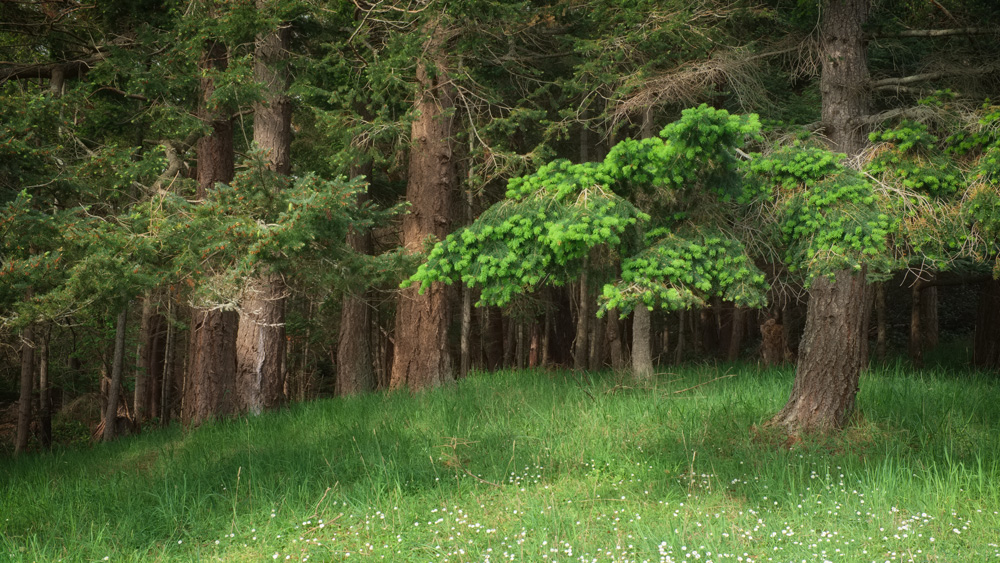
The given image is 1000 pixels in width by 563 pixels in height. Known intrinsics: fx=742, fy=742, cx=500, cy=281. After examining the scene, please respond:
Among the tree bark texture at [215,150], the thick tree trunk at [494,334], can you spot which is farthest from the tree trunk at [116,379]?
the thick tree trunk at [494,334]

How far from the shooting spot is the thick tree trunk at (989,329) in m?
12.3

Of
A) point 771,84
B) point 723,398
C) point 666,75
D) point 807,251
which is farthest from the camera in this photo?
point 771,84

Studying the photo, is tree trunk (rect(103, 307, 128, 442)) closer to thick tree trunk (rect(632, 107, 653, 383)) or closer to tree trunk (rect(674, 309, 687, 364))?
thick tree trunk (rect(632, 107, 653, 383))

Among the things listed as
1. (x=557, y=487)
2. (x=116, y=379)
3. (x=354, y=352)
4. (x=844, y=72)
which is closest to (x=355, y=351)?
(x=354, y=352)

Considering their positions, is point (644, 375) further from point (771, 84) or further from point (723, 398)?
point (771, 84)

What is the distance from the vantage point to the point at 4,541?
19.9 ft

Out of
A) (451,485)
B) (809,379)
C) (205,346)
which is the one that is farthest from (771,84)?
(205,346)

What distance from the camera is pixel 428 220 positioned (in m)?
11.2

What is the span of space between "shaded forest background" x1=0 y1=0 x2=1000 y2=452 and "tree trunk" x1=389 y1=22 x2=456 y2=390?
0.04 metres

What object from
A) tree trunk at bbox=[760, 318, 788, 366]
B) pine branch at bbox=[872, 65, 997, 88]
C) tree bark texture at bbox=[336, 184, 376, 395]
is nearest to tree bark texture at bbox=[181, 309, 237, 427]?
tree bark texture at bbox=[336, 184, 376, 395]

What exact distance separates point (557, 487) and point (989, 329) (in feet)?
32.8

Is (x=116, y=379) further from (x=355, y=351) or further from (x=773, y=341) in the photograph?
(x=773, y=341)

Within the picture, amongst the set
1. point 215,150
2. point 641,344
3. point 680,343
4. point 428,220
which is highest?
point 215,150

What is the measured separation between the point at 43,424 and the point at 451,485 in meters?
14.3
